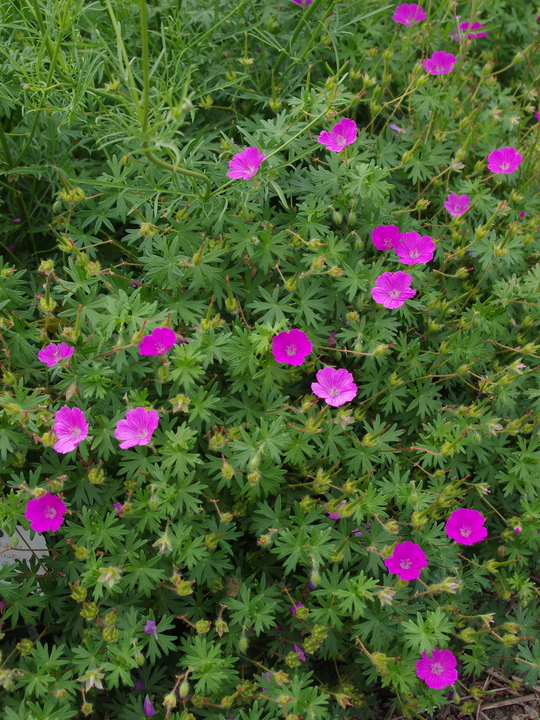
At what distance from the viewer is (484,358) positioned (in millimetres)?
2477

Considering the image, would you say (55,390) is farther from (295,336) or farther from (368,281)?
(368,281)

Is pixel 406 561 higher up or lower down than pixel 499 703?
higher up

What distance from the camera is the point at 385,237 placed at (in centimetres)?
240

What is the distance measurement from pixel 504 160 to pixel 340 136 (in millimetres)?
766

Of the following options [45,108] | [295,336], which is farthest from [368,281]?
[45,108]

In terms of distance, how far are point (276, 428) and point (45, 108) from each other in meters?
1.46

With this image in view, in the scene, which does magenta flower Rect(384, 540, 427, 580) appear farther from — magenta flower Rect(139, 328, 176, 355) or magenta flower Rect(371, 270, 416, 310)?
magenta flower Rect(139, 328, 176, 355)

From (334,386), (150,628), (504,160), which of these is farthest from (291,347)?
(504,160)

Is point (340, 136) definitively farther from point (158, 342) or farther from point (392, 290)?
point (158, 342)

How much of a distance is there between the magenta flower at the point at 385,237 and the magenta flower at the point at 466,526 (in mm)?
975

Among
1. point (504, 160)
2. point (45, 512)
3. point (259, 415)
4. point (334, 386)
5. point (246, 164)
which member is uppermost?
point (246, 164)

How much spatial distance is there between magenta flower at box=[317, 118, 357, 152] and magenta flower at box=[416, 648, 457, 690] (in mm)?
1744

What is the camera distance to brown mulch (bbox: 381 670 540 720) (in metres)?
2.30

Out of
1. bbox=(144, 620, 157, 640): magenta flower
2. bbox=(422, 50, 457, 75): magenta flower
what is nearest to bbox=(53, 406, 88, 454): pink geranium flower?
bbox=(144, 620, 157, 640): magenta flower
